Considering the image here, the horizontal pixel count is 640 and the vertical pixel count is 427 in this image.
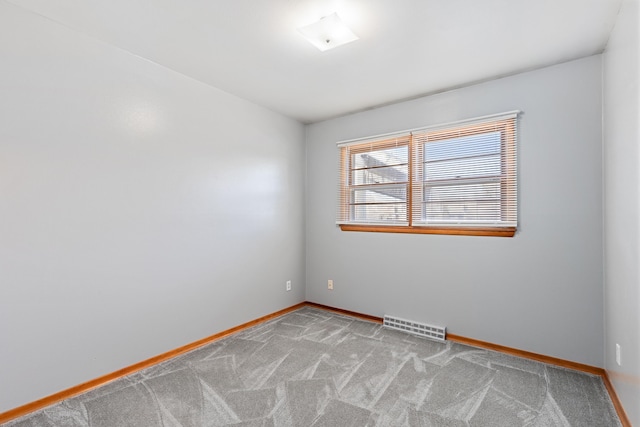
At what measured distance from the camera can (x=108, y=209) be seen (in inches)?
90.9

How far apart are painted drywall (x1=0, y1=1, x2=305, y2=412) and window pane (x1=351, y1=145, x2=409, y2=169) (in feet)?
4.08

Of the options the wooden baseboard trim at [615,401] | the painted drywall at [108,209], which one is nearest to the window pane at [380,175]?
the painted drywall at [108,209]

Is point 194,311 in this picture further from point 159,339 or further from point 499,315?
point 499,315

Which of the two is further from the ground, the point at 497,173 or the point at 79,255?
the point at 497,173

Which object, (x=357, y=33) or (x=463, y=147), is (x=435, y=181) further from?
(x=357, y=33)

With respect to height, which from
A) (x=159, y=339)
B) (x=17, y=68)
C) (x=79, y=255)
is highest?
(x=17, y=68)

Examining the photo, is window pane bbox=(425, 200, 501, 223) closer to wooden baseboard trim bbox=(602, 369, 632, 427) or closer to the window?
the window

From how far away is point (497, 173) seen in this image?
2.85 m

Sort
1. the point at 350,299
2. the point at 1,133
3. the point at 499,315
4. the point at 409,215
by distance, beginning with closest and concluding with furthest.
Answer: the point at 1,133
the point at 499,315
the point at 409,215
the point at 350,299

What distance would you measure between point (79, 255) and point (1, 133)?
2.80 feet

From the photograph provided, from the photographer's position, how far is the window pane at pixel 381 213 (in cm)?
347

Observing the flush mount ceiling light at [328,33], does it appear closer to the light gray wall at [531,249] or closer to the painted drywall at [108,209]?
the painted drywall at [108,209]

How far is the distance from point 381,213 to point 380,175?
441mm

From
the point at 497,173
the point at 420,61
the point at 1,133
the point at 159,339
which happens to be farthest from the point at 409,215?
the point at 1,133
